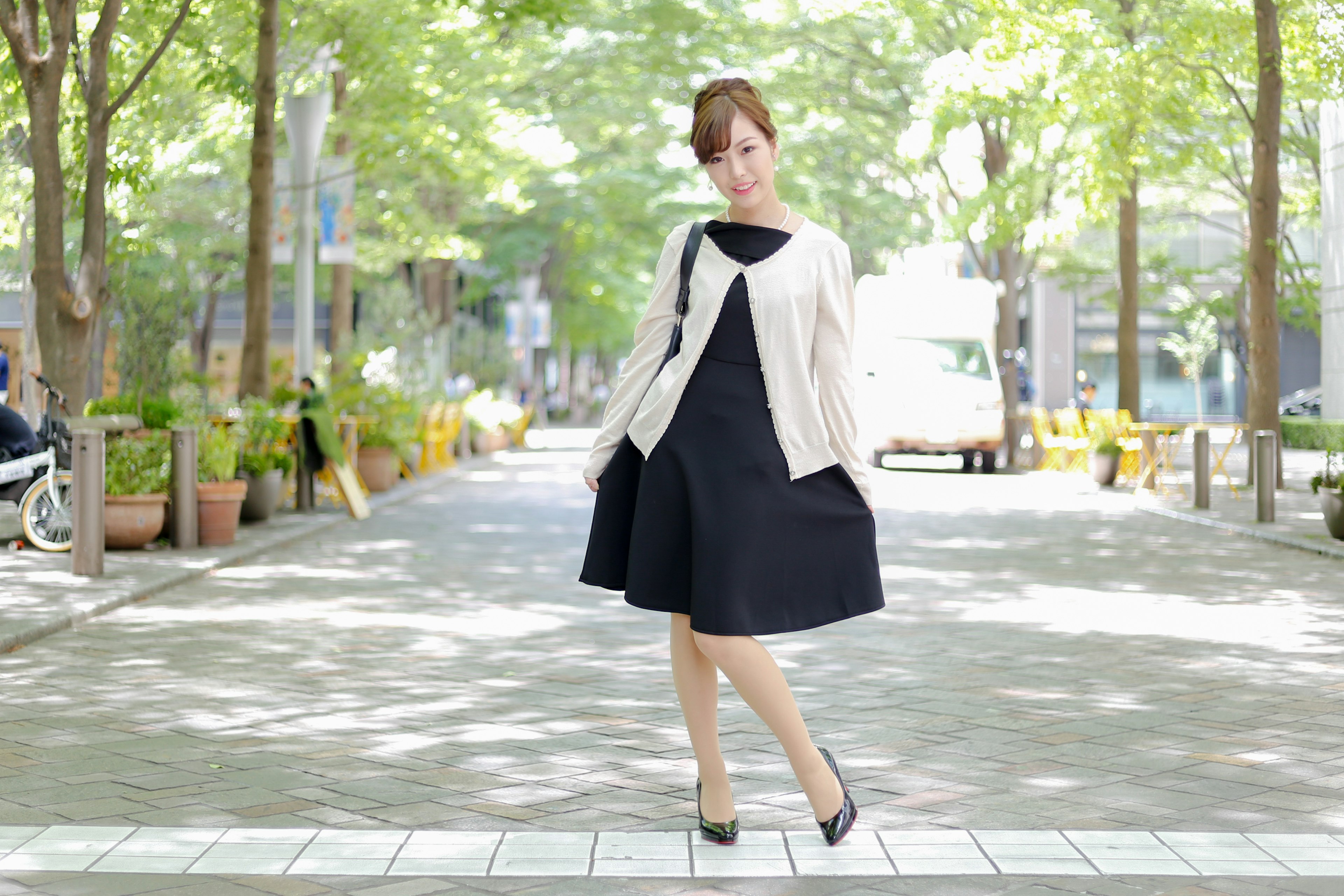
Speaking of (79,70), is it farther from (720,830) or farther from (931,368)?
(931,368)

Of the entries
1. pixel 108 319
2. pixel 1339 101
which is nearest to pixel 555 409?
pixel 1339 101

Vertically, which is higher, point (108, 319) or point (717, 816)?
point (108, 319)

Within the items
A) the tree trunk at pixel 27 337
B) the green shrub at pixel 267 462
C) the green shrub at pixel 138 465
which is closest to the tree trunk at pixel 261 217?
the green shrub at pixel 267 462

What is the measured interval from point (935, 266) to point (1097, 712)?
44131 millimetres

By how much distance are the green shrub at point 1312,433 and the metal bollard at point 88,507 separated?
22.8m

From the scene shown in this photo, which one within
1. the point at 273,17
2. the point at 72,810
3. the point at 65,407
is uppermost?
the point at 273,17

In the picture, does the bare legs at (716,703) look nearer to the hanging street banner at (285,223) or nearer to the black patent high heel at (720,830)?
the black patent high heel at (720,830)

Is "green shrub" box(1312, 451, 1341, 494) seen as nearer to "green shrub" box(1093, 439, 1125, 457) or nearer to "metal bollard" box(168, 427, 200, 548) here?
"green shrub" box(1093, 439, 1125, 457)

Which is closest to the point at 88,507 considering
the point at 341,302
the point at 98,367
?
the point at 341,302

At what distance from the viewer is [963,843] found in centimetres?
420

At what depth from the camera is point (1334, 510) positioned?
1280cm

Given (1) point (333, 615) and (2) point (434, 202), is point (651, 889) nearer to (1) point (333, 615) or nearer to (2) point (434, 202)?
(1) point (333, 615)

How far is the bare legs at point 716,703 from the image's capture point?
4.02 meters

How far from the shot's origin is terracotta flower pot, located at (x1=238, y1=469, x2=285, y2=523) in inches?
577
